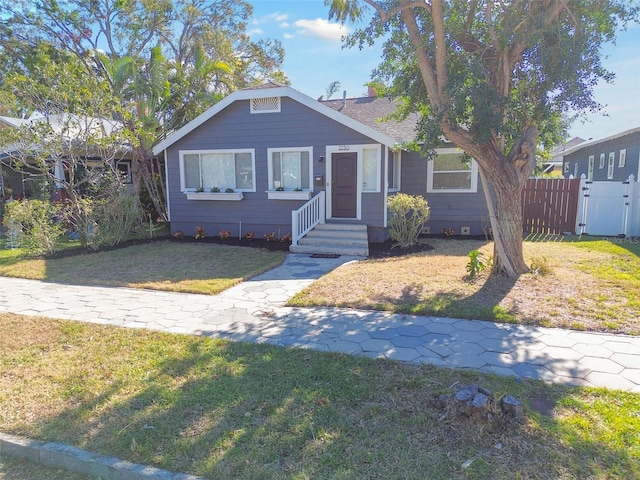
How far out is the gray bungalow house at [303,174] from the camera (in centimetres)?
1013

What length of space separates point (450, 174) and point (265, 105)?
17.6ft

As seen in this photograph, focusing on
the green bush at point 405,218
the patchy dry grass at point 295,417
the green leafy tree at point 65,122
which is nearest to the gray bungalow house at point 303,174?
the green bush at point 405,218

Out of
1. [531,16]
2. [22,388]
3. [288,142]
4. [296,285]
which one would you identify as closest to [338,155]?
[288,142]

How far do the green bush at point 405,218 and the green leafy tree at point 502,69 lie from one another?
276 centimetres

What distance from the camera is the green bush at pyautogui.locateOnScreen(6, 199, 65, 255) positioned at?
8945 millimetres

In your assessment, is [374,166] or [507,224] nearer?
[507,224]

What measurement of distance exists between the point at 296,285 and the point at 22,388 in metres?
3.90

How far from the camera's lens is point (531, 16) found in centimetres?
539

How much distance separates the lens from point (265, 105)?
1078 centimetres

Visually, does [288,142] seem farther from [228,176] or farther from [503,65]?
[503,65]

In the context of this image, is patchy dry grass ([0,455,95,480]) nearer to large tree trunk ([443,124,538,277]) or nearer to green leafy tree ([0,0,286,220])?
large tree trunk ([443,124,538,277])

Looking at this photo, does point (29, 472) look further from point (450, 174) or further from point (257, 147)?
point (450, 174)

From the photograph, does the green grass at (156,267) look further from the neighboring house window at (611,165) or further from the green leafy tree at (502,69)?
the neighboring house window at (611,165)

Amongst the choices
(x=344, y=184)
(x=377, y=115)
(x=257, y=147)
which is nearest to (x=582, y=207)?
(x=377, y=115)
